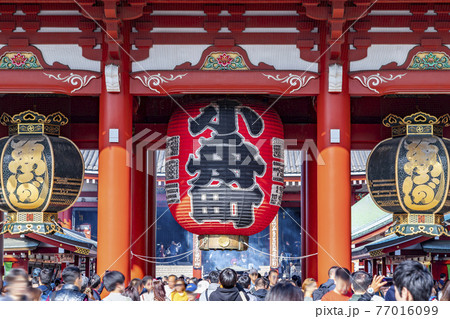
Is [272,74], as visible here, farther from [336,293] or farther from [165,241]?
[165,241]

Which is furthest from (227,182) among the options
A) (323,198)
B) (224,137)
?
(323,198)

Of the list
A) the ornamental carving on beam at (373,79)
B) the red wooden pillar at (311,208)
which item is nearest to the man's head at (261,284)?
the ornamental carving on beam at (373,79)

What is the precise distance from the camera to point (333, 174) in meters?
10.4

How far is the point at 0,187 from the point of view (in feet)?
38.0

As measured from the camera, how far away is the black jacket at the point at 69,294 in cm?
654

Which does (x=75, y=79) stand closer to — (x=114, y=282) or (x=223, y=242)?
(x=223, y=242)

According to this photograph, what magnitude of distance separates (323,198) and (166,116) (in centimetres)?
397

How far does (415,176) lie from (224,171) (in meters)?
2.80

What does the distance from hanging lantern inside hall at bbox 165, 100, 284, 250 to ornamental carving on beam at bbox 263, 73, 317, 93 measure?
0.71 meters

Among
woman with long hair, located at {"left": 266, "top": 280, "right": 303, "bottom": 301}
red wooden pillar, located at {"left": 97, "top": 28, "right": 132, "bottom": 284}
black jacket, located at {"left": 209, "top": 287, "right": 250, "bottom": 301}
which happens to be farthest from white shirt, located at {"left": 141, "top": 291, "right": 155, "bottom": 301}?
woman with long hair, located at {"left": 266, "top": 280, "right": 303, "bottom": 301}

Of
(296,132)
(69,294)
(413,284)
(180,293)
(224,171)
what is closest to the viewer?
(413,284)

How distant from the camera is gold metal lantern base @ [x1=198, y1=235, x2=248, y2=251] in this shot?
11.1 meters

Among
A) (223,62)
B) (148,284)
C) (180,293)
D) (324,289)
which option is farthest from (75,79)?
(324,289)

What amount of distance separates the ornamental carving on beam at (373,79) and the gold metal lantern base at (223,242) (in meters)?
2.71
